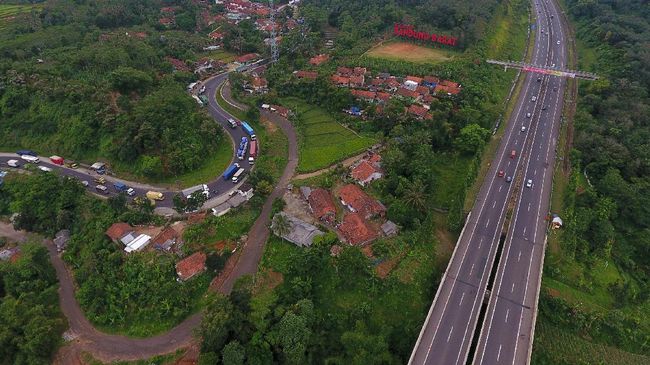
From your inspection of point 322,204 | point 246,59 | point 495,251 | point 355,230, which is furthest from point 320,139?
point 246,59

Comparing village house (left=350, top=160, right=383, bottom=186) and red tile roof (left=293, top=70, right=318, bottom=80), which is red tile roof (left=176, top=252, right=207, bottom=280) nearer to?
village house (left=350, top=160, right=383, bottom=186)

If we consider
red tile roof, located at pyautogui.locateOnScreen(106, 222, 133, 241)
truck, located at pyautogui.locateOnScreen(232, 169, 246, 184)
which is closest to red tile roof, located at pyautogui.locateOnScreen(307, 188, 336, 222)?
truck, located at pyautogui.locateOnScreen(232, 169, 246, 184)

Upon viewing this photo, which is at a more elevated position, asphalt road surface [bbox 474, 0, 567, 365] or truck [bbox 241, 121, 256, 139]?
truck [bbox 241, 121, 256, 139]

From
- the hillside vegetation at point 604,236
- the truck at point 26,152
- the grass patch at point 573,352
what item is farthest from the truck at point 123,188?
the hillside vegetation at point 604,236

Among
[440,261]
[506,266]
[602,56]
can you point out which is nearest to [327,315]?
[440,261]

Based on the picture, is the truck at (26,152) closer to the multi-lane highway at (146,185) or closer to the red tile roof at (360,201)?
the multi-lane highway at (146,185)

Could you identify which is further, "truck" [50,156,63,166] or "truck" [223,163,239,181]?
"truck" [50,156,63,166]
